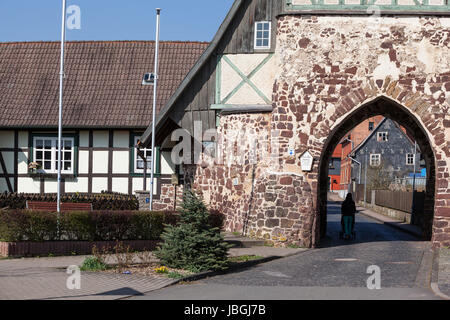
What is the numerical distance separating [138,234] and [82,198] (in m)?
8.54

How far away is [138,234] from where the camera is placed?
16078 millimetres

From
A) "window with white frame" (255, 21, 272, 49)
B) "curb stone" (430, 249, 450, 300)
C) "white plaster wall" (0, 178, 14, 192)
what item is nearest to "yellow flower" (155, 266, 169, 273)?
"curb stone" (430, 249, 450, 300)

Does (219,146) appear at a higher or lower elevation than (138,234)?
higher

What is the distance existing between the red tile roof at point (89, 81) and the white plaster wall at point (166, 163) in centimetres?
138

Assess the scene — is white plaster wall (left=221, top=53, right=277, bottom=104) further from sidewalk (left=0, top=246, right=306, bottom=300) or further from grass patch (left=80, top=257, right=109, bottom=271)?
grass patch (left=80, top=257, right=109, bottom=271)

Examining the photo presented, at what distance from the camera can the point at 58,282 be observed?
11.1 m

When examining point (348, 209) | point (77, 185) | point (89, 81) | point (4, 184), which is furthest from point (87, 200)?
point (348, 209)

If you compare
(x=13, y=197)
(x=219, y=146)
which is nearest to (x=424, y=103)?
(x=219, y=146)

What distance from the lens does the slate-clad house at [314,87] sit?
1902 centimetres

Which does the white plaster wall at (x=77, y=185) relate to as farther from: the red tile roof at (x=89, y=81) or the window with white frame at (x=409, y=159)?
the window with white frame at (x=409, y=159)

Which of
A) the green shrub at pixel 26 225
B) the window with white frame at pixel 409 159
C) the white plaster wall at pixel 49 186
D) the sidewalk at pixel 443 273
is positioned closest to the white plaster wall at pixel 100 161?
the white plaster wall at pixel 49 186

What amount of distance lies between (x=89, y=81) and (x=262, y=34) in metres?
10.3
